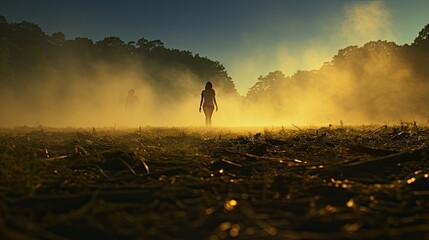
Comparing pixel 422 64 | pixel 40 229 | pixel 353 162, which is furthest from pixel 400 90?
pixel 40 229

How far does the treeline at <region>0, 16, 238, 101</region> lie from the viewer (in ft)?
152

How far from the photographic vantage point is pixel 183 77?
71062 millimetres

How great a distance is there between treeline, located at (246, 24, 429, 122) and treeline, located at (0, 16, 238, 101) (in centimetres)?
2132

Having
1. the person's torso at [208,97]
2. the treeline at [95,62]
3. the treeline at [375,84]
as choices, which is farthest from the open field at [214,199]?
the treeline at [95,62]

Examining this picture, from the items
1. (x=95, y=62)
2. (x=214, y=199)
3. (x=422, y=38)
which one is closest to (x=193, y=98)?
(x=95, y=62)

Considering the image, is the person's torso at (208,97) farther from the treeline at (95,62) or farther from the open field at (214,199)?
the treeline at (95,62)

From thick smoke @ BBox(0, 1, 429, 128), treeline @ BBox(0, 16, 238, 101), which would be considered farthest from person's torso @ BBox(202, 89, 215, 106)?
treeline @ BBox(0, 16, 238, 101)

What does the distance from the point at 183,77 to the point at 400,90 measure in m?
38.9

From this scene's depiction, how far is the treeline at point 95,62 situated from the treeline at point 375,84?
839 inches

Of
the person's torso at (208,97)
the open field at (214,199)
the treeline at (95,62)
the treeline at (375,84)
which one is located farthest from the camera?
the treeline at (95,62)

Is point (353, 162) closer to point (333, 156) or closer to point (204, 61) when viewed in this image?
point (333, 156)

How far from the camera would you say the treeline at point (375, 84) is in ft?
139

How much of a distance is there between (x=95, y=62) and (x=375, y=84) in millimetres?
42088

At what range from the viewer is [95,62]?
6184 centimetres
